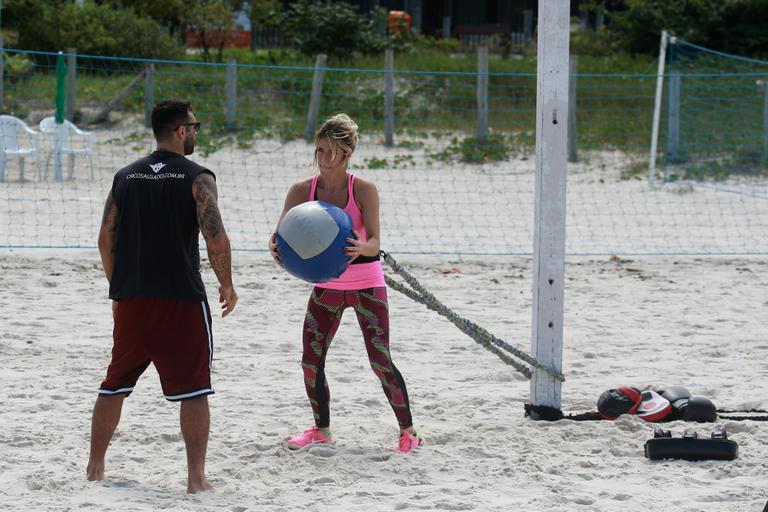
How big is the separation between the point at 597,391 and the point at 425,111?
11.9 metres

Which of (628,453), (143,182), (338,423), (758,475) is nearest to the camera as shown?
(143,182)

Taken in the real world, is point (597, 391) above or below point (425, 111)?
below

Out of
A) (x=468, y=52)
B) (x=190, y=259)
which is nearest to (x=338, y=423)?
(x=190, y=259)

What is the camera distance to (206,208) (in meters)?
4.00

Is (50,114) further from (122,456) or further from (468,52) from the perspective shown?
(122,456)

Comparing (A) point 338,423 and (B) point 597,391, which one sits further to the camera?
(B) point 597,391

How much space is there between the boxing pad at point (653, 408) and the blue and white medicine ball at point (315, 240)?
1681 mm

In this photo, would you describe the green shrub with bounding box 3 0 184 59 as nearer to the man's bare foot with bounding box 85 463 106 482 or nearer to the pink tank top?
the pink tank top

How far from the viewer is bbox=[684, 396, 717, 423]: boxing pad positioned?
5.04 m

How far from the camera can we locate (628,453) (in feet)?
15.4

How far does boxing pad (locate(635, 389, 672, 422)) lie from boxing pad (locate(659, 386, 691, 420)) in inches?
1.1

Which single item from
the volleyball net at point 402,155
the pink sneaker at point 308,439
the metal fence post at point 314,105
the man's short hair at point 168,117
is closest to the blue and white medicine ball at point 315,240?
the man's short hair at point 168,117

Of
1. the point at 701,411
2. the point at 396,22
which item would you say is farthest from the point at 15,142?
the point at 396,22

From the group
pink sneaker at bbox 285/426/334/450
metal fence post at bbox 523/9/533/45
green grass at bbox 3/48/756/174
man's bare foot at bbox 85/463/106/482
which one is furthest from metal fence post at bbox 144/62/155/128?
metal fence post at bbox 523/9/533/45
